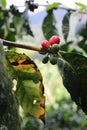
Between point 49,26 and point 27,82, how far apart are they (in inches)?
40.8

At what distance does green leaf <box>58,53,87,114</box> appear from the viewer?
110 centimetres

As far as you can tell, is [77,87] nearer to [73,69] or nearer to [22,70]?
[73,69]

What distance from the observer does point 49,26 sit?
2.26 metres

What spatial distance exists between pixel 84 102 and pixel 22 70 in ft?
0.72

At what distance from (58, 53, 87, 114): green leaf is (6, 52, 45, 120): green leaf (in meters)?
0.09

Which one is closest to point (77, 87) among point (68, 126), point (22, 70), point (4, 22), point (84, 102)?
point (84, 102)

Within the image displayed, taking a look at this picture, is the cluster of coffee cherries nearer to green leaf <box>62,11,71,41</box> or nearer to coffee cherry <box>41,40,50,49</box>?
coffee cherry <box>41,40,50,49</box>

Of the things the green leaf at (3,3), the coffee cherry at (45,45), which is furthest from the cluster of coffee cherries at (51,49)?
the green leaf at (3,3)

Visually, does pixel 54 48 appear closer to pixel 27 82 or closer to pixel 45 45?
pixel 45 45

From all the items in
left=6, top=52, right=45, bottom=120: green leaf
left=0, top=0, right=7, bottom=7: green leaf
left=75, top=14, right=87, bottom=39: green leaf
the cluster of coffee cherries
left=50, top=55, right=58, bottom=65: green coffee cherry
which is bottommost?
left=75, top=14, right=87, bottom=39: green leaf

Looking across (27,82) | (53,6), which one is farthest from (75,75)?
(53,6)

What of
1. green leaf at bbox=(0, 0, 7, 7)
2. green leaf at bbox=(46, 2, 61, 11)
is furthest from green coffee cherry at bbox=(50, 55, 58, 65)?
green leaf at bbox=(0, 0, 7, 7)

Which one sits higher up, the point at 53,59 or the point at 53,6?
the point at 53,59

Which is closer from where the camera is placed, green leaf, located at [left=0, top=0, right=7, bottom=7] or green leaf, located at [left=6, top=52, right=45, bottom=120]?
green leaf, located at [left=6, top=52, right=45, bottom=120]
